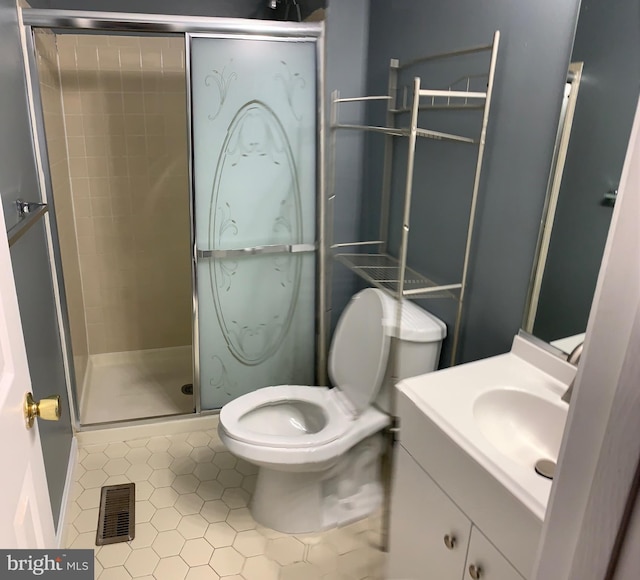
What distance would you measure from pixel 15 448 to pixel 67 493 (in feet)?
4.65

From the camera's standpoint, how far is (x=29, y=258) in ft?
5.57

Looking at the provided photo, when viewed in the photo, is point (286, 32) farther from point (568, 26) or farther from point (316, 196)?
point (568, 26)

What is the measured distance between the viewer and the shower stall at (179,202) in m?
2.03

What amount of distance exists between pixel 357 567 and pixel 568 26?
68.9 inches

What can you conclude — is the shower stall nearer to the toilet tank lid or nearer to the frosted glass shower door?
the frosted glass shower door

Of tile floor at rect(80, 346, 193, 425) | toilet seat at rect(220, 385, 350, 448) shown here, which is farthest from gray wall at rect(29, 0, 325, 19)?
tile floor at rect(80, 346, 193, 425)

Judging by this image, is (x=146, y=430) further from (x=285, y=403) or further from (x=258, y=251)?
(x=258, y=251)

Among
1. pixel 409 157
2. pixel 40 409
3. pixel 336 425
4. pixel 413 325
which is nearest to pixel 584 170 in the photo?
pixel 409 157

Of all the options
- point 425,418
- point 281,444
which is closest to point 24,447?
point 425,418

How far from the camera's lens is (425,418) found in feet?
4.03

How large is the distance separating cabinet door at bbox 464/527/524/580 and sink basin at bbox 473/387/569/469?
0.77 ft

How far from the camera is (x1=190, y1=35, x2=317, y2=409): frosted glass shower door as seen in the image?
6.69ft

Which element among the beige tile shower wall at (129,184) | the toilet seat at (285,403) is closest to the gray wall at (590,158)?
the toilet seat at (285,403)

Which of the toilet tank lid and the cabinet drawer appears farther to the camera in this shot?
the toilet tank lid
